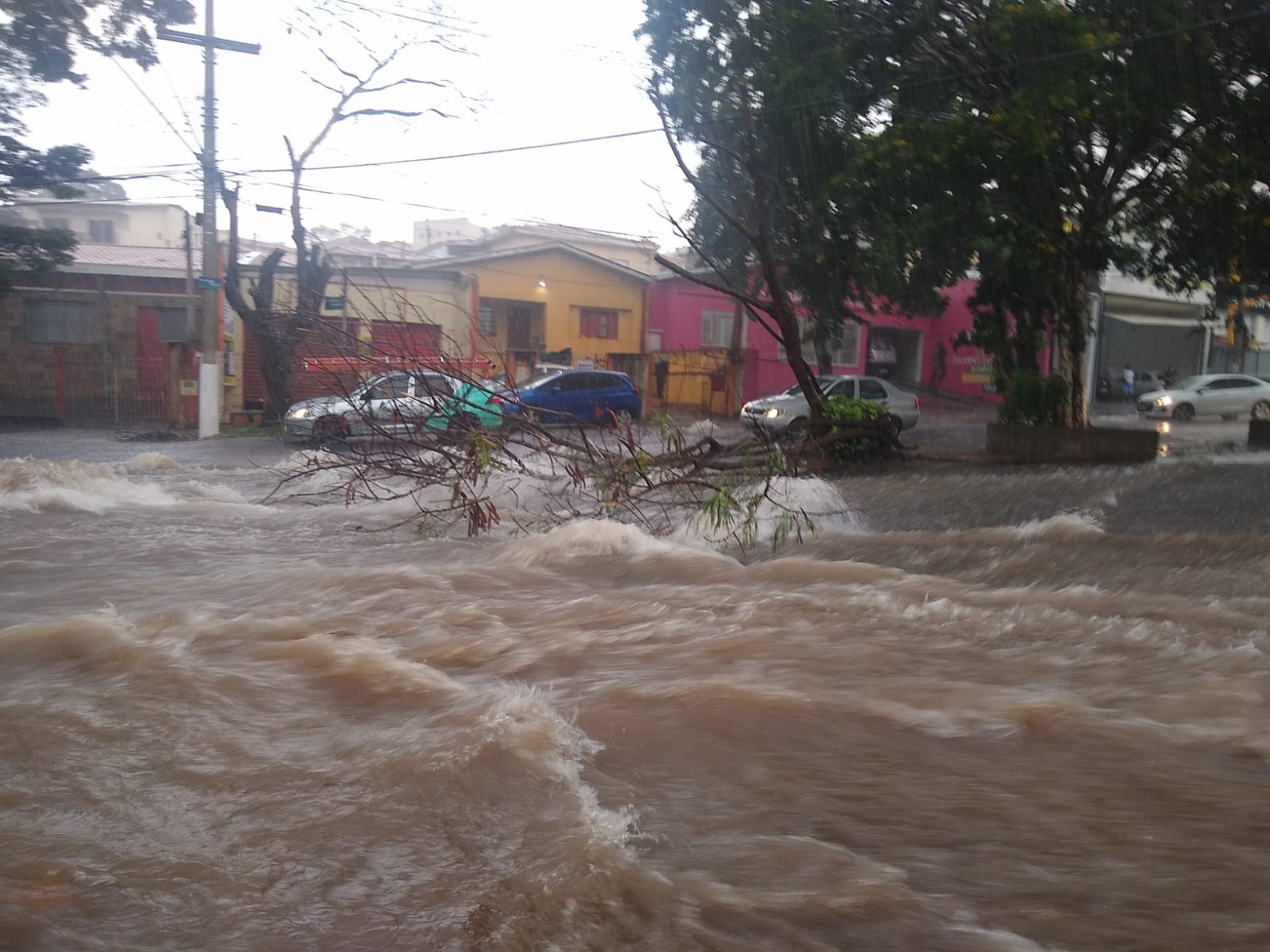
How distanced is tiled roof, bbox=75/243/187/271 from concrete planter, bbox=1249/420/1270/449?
2239 centimetres

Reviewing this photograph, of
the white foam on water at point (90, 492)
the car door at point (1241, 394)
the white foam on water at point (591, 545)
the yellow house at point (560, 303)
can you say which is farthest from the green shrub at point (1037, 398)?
the car door at point (1241, 394)

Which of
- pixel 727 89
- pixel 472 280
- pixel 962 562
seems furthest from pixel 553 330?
pixel 962 562

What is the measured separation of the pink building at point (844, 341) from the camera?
30.9m

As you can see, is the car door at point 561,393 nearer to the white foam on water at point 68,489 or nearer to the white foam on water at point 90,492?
the white foam on water at point 90,492

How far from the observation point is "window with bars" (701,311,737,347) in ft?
107

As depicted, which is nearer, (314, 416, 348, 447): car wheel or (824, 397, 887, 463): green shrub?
(314, 416, 348, 447): car wheel

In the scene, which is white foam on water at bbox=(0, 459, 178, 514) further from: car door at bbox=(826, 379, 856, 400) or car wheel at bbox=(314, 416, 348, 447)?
car door at bbox=(826, 379, 856, 400)

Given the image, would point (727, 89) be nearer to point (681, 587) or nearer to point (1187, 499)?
point (1187, 499)

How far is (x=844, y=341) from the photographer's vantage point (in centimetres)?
3328

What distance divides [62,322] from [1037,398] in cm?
2042

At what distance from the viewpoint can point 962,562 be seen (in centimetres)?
875

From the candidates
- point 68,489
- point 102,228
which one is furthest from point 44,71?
point 102,228

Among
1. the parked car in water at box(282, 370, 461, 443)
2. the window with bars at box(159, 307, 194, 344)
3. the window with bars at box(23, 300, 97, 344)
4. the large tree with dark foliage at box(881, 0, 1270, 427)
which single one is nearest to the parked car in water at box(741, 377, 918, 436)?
the large tree with dark foliage at box(881, 0, 1270, 427)

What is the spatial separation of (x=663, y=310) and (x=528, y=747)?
28342 millimetres
